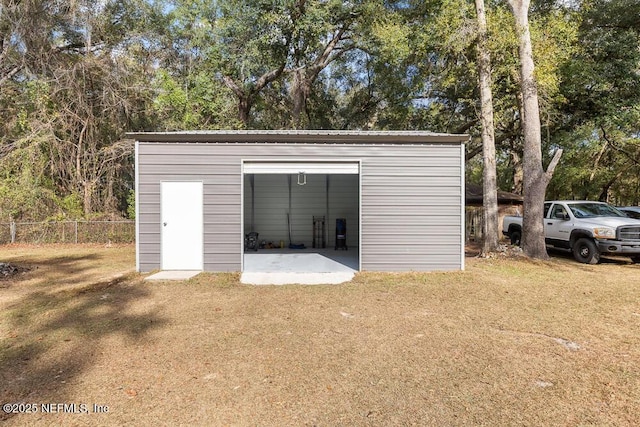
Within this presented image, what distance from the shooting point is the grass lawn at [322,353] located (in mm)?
2369

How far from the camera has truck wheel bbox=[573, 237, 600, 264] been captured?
7938 millimetres

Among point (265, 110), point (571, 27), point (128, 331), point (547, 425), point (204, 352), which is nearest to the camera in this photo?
point (547, 425)

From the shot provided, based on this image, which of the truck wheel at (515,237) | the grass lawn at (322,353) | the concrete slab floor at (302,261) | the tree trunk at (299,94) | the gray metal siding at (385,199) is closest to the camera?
the grass lawn at (322,353)

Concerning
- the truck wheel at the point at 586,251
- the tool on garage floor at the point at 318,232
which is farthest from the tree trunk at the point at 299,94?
the truck wheel at the point at 586,251

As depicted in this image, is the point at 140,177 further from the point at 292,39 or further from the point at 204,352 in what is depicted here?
the point at 292,39

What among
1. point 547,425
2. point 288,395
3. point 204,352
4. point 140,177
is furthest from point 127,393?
point 140,177

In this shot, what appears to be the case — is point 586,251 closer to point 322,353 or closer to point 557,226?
point 557,226

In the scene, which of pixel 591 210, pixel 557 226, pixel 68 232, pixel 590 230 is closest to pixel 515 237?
pixel 557 226

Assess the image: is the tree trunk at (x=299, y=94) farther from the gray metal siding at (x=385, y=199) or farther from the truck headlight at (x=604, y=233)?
the truck headlight at (x=604, y=233)

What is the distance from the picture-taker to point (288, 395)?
2.56 m

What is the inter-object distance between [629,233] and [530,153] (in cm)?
273

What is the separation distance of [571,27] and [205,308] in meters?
11.8

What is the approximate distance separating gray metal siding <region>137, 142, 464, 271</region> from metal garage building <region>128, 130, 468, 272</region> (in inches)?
0.8

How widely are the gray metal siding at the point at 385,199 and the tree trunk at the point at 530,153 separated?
10.3ft
